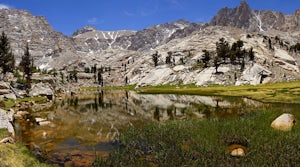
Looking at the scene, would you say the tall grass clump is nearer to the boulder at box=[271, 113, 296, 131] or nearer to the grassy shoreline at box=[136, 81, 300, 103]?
the boulder at box=[271, 113, 296, 131]

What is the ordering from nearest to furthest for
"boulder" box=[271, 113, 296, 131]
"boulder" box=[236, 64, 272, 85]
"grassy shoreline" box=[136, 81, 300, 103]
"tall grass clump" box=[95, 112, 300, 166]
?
1. "tall grass clump" box=[95, 112, 300, 166]
2. "boulder" box=[271, 113, 296, 131]
3. "grassy shoreline" box=[136, 81, 300, 103]
4. "boulder" box=[236, 64, 272, 85]

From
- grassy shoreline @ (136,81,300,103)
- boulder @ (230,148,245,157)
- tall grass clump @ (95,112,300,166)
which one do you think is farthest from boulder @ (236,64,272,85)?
boulder @ (230,148,245,157)

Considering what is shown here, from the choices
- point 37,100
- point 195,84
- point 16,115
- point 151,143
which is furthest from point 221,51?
point 151,143

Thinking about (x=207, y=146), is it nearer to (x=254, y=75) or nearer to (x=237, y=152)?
(x=237, y=152)

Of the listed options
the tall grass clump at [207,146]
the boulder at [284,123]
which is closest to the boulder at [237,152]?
the tall grass clump at [207,146]

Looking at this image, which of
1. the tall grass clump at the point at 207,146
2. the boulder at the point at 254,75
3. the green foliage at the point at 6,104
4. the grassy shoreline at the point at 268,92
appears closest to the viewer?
the tall grass clump at the point at 207,146

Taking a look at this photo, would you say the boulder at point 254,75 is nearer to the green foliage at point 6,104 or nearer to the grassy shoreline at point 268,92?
the grassy shoreline at point 268,92

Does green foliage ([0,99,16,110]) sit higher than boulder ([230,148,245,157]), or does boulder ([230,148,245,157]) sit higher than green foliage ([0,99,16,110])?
green foliage ([0,99,16,110])

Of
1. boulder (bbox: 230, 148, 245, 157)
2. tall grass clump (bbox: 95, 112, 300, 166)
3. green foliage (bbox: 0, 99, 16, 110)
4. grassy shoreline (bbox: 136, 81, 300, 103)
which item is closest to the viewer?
tall grass clump (bbox: 95, 112, 300, 166)

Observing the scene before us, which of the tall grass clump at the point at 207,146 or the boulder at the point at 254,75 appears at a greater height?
the boulder at the point at 254,75

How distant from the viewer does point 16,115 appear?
53.4 metres

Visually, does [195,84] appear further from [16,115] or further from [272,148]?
[272,148]

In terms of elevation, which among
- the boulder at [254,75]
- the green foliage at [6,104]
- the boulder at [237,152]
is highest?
the boulder at [254,75]

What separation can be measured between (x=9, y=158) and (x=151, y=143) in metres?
12.4
